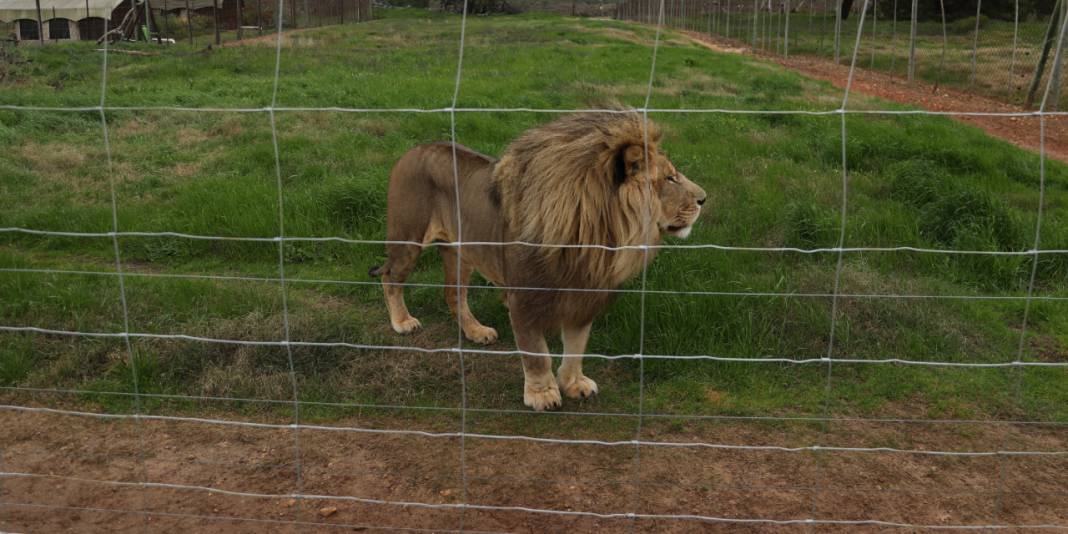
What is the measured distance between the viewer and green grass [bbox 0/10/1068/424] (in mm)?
4445

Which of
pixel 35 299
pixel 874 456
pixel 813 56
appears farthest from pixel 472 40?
pixel 874 456

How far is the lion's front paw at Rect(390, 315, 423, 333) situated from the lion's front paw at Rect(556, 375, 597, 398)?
43.1 inches

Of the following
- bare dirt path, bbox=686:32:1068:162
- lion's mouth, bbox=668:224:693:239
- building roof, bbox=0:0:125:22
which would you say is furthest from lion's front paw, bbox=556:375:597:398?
building roof, bbox=0:0:125:22

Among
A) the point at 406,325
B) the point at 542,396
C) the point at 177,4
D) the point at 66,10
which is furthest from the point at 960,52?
the point at 177,4

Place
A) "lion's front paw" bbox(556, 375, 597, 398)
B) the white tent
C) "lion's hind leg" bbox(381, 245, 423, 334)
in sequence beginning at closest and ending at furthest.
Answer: "lion's front paw" bbox(556, 375, 597, 398), "lion's hind leg" bbox(381, 245, 423, 334), the white tent

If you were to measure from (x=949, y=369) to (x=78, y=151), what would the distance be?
7.60 metres

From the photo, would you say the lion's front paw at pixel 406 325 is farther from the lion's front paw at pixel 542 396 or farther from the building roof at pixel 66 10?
the building roof at pixel 66 10

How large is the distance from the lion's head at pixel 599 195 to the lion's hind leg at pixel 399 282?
122cm

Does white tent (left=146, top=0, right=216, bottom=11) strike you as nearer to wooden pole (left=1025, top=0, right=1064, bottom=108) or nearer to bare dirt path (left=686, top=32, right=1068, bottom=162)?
bare dirt path (left=686, top=32, right=1068, bottom=162)

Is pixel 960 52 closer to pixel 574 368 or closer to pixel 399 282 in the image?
pixel 399 282

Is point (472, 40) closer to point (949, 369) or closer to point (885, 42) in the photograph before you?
point (885, 42)

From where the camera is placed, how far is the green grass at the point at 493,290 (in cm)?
445

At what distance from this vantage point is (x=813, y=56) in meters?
24.4

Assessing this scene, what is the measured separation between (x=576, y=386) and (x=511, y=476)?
2.59 ft
